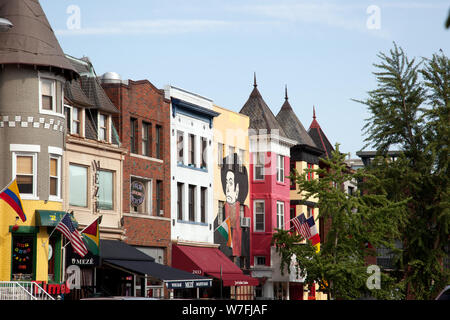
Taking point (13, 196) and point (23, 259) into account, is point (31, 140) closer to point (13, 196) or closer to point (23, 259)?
point (13, 196)

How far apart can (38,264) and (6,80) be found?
7.68 metres

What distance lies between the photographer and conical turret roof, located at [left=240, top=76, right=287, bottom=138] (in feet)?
193

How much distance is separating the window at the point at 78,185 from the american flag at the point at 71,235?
406 centimetres

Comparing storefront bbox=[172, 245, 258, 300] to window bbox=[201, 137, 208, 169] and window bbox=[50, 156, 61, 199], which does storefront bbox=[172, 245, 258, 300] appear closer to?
window bbox=[201, 137, 208, 169]

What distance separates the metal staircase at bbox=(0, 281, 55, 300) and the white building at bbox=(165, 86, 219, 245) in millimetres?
14279

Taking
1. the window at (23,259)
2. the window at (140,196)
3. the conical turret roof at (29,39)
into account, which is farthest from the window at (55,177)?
the window at (140,196)

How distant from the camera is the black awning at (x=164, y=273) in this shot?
38.2m

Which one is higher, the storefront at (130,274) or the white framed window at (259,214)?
the white framed window at (259,214)

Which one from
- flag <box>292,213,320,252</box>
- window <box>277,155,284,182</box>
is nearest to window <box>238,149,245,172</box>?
window <box>277,155,284,182</box>

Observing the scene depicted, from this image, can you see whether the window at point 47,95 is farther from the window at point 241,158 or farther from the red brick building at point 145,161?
the window at point 241,158

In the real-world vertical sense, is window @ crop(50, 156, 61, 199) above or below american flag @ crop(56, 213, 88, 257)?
above

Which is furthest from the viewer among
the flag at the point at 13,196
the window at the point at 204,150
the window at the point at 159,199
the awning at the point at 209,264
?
the window at the point at 204,150
